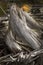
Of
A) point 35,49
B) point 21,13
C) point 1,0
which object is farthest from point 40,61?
point 1,0

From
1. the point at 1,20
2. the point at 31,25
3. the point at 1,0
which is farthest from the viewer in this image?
the point at 1,0

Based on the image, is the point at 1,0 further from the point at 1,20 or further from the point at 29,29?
the point at 29,29

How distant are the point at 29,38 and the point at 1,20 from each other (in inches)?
26.3

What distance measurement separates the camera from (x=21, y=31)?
10.8ft

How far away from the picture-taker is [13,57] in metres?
3.06

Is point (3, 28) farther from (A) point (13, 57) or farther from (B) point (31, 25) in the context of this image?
(A) point (13, 57)

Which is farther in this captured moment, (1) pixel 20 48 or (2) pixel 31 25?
(2) pixel 31 25

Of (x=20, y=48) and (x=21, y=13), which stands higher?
(x=21, y=13)

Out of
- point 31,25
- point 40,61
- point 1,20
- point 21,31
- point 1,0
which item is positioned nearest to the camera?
point 40,61

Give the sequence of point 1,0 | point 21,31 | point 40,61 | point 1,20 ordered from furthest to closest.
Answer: point 1,0, point 1,20, point 21,31, point 40,61

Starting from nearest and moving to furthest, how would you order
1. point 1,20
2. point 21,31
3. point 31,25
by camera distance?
point 21,31, point 31,25, point 1,20

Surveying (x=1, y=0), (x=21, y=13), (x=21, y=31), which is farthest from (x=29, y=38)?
(x=1, y=0)

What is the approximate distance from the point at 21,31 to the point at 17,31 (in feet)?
0.16

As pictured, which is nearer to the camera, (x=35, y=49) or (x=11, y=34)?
(x=35, y=49)
